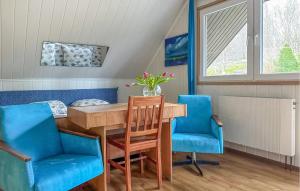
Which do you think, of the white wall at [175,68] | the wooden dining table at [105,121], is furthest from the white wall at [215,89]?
the wooden dining table at [105,121]

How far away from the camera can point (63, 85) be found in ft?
14.3

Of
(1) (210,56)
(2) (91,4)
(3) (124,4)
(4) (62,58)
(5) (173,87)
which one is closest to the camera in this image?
(2) (91,4)

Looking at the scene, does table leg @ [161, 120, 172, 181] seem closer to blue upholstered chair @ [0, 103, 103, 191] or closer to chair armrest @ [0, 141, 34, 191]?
blue upholstered chair @ [0, 103, 103, 191]

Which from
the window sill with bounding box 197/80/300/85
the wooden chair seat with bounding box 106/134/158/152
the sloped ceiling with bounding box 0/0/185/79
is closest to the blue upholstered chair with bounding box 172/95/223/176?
the wooden chair seat with bounding box 106/134/158/152

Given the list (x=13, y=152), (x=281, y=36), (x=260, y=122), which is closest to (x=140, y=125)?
(x=13, y=152)

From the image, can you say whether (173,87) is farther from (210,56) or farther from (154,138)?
(154,138)

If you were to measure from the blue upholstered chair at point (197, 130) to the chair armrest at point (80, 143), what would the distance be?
38.2 inches

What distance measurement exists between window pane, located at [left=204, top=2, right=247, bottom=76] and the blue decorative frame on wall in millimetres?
394

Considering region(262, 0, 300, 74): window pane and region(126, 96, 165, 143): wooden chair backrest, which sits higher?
region(262, 0, 300, 74): window pane

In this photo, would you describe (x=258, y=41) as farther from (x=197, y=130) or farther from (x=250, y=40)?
(x=197, y=130)

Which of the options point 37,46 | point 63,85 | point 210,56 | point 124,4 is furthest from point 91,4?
point 210,56

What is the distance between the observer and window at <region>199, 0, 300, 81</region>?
284cm

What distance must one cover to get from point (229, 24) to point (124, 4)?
155cm

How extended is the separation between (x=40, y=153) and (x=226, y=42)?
2.84 metres
